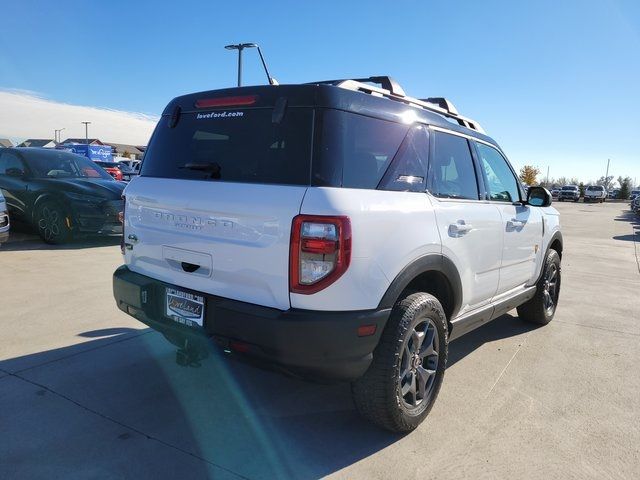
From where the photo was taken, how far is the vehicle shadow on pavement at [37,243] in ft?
27.8

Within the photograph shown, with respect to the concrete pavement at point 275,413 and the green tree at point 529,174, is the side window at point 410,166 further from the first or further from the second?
the green tree at point 529,174

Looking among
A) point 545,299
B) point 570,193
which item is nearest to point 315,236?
point 545,299

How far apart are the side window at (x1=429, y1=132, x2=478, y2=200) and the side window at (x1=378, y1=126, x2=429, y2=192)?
11cm

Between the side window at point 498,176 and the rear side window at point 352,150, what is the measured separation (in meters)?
1.43

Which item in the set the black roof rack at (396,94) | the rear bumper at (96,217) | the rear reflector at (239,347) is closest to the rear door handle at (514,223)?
the black roof rack at (396,94)

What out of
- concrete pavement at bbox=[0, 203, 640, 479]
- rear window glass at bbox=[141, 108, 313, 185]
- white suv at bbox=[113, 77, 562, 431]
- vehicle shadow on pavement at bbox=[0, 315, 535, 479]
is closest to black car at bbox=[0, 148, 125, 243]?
concrete pavement at bbox=[0, 203, 640, 479]

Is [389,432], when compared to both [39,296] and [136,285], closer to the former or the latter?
[136,285]

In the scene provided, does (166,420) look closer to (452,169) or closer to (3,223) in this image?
(452,169)

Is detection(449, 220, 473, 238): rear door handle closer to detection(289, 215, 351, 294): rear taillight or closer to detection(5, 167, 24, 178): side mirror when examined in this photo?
detection(289, 215, 351, 294): rear taillight

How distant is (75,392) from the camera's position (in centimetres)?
325

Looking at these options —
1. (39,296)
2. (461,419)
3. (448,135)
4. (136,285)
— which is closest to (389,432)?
(461,419)

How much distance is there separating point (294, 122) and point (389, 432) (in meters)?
1.89

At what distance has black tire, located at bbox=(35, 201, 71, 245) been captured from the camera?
8.57 metres

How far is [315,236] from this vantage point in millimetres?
2367
